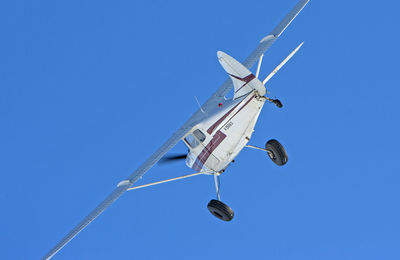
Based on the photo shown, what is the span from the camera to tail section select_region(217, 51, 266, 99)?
27781 millimetres

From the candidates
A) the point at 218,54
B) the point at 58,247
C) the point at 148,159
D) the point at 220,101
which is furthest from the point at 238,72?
the point at 58,247

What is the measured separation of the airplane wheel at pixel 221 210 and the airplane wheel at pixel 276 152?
115 inches

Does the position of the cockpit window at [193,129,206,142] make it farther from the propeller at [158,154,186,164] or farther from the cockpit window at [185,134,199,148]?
the propeller at [158,154,186,164]

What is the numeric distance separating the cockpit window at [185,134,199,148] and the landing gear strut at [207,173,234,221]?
5.12 ft

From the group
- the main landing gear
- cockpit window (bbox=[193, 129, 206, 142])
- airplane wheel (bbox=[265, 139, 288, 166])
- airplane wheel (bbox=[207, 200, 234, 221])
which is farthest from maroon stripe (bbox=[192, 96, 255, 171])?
airplane wheel (bbox=[265, 139, 288, 166])

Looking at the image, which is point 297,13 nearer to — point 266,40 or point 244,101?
point 266,40

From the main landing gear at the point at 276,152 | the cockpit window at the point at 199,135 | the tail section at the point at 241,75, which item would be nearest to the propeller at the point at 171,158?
the cockpit window at the point at 199,135

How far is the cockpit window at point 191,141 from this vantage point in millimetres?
30359

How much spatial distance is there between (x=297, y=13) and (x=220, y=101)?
5.59 meters

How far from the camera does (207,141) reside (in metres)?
29.8

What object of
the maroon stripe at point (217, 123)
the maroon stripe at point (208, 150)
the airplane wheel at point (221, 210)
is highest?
the maroon stripe at point (217, 123)

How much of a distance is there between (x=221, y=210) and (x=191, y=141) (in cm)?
324

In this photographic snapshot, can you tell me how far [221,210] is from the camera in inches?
1178

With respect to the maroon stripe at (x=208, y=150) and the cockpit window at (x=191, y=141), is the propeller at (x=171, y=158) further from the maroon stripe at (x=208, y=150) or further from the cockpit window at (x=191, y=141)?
the cockpit window at (x=191, y=141)
